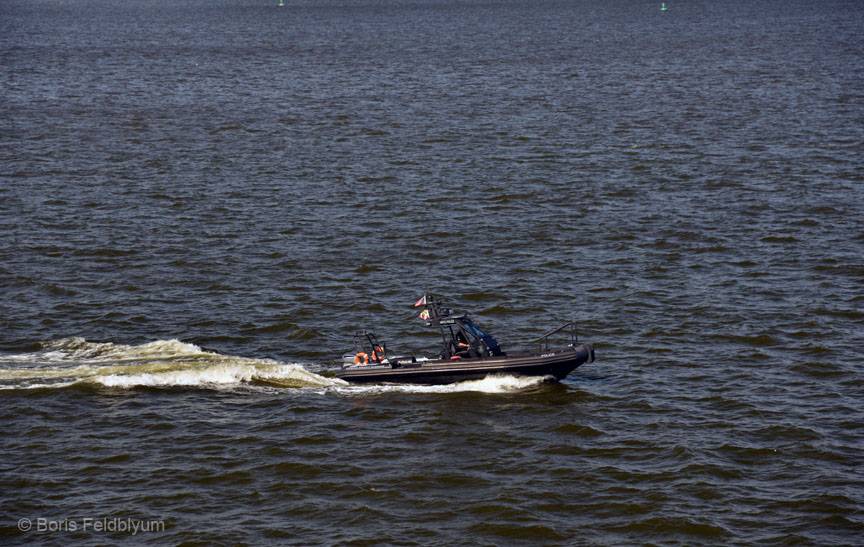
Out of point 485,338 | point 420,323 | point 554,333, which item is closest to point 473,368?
point 485,338

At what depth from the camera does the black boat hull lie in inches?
1282

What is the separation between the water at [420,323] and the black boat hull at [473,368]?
0.46 meters

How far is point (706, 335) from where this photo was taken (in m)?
36.9

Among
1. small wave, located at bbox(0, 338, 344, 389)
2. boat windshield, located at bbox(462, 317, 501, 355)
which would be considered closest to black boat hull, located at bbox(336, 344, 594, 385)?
boat windshield, located at bbox(462, 317, 501, 355)

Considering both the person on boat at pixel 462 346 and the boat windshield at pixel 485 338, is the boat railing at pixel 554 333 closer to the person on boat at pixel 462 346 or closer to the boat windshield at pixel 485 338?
the boat windshield at pixel 485 338

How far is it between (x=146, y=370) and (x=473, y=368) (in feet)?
37.3

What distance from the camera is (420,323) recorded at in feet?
127

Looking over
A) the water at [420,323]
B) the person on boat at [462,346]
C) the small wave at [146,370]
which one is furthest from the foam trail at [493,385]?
the small wave at [146,370]

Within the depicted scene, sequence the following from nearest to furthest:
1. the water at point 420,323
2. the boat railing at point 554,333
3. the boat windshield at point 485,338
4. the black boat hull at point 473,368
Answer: the water at point 420,323, the black boat hull at point 473,368, the boat railing at point 554,333, the boat windshield at point 485,338

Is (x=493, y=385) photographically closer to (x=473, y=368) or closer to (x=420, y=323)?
(x=473, y=368)

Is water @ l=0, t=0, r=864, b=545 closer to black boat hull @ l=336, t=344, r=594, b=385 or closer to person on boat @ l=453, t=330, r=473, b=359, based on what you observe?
black boat hull @ l=336, t=344, r=594, b=385

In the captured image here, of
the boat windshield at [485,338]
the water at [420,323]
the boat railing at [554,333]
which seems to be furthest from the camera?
the boat windshield at [485,338]

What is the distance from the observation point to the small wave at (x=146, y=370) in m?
33.5

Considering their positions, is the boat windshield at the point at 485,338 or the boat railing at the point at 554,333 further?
the boat windshield at the point at 485,338
